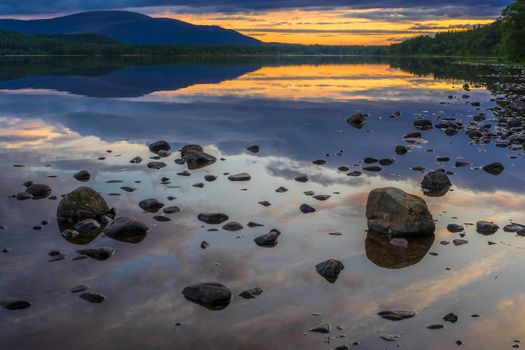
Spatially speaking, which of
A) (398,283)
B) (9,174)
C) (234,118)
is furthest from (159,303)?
(234,118)

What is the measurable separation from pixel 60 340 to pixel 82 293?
1.89 m

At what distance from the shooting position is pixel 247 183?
21469mm

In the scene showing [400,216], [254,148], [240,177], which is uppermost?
[400,216]

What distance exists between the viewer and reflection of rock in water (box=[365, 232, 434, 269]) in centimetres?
1366

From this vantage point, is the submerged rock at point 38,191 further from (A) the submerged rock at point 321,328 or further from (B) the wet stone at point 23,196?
(A) the submerged rock at point 321,328

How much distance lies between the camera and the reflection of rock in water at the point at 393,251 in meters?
13.7

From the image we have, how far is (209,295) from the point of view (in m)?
11.4

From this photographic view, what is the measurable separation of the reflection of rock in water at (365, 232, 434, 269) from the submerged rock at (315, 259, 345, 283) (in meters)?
1.19

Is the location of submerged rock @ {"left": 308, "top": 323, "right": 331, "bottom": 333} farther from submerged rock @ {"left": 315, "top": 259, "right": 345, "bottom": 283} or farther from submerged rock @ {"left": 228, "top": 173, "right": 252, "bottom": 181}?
submerged rock @ {"left": 228, "top": 173, "right": 252, "bottom": 181}

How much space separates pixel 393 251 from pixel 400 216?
1.28 metres

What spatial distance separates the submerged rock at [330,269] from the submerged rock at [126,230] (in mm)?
5176

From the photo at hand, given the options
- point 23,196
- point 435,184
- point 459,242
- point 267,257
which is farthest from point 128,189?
point 459,242

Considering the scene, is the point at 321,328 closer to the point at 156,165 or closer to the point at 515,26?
the point at 156,165

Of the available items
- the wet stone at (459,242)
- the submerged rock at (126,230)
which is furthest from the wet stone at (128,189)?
the wet stone at (459,242)
